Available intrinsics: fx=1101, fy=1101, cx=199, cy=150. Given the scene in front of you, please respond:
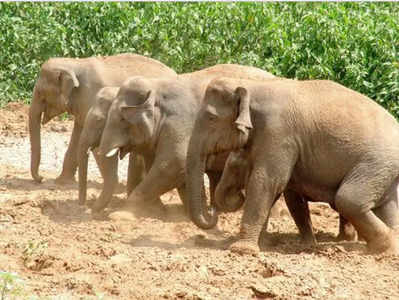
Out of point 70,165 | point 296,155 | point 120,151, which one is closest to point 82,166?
point 120,151

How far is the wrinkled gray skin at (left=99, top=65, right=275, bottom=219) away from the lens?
420 inches

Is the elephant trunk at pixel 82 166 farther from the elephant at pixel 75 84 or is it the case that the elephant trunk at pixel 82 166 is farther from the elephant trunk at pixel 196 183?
the elephant trunk at pixel 196 183

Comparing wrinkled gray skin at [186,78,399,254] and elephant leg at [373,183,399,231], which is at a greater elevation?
wrinkled gray skin at [186,78,399,254]

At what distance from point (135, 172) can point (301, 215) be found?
2.34 meters

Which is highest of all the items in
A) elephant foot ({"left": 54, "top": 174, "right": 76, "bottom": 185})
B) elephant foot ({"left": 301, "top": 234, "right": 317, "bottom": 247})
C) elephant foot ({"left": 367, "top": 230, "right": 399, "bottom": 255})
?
elephant foot ({"left": 367, "top": 230, "right": 399, "bottom": 255})

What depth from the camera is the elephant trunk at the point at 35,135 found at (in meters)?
12.4

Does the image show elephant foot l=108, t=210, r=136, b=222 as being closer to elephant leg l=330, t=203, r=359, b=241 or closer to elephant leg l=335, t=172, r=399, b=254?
elephant leg l=330, t=203, r=359, b=241

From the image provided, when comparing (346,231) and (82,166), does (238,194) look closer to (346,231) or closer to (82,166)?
(346,231)

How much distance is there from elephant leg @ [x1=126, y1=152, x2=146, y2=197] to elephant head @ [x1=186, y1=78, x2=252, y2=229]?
7.33ft

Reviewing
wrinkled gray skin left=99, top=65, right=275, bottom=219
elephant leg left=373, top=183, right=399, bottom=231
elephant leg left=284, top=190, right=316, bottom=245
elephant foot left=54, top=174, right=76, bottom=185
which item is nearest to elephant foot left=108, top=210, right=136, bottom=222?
wrinkled gray skin left=99, top=65, right=275, bottom=219

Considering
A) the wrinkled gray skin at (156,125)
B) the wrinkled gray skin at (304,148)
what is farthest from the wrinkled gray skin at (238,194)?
the wrinkled gray skin at (156,125)

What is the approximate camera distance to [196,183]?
9367 millimetres

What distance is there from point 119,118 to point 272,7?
24.8 feet

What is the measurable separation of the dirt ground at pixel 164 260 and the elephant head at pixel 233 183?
14.5 inches
